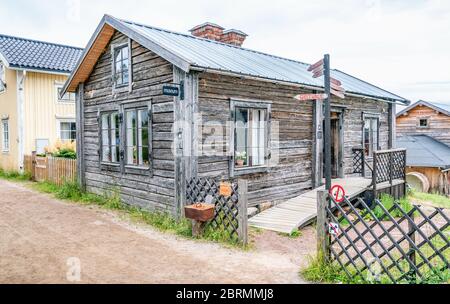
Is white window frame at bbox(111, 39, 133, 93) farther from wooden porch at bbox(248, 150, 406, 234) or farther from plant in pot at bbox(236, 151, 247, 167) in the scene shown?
wooden porch at bbox(248, 150, 406, 234)

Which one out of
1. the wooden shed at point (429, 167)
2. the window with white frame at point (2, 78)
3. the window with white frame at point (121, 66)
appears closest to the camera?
the window with white frame at point (121, 66)

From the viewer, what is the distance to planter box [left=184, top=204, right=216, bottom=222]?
7227mm

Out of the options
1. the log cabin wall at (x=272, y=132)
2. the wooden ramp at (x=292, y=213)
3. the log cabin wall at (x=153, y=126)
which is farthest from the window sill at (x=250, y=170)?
the log cabin wall at (x=153, y=126)

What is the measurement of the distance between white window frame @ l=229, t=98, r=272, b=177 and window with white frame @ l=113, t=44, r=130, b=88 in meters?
3.23

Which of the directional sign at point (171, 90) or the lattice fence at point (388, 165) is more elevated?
the directional sign at point (171, 90)

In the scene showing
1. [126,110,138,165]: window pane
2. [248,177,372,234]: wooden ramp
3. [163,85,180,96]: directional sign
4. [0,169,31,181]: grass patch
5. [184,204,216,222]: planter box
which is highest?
[163,85,180,96]: directional sign

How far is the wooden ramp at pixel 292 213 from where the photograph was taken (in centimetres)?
868

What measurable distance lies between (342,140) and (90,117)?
8618 millimetres

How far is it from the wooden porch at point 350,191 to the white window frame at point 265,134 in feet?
3.81

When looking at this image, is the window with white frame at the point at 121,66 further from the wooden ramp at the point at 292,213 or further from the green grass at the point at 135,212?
the wooden ramp at the point at 292,213

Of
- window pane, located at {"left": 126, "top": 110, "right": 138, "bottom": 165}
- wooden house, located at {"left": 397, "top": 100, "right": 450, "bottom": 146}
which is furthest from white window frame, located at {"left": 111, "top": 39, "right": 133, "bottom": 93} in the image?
wooden house, located at {"left": 397, "top": 100, "right": 450, "bottom": 146}

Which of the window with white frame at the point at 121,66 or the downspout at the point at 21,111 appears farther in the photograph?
the downspout at the point at 21,111

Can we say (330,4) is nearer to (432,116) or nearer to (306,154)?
A: (306,154)
